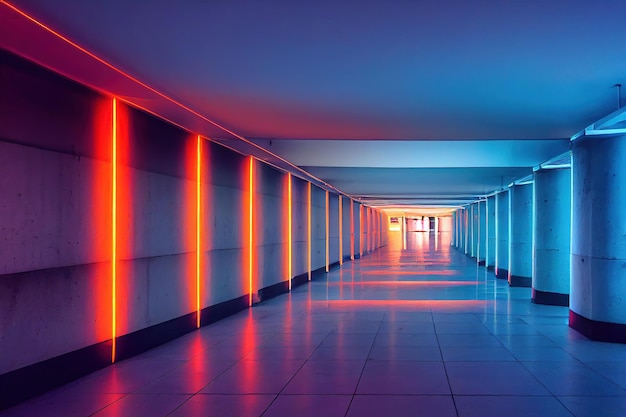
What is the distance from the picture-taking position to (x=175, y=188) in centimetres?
998

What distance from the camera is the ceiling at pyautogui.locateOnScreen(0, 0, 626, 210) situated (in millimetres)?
4906

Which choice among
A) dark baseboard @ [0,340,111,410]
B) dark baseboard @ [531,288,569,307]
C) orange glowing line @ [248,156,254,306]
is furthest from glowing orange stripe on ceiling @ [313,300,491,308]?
dark baseboard @ [0,340,111,410]

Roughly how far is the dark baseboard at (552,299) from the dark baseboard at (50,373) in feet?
35.1

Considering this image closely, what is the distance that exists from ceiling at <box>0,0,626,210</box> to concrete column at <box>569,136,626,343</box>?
2.17 feet

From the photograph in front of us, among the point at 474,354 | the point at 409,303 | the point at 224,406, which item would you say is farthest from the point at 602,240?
the point at 224,406

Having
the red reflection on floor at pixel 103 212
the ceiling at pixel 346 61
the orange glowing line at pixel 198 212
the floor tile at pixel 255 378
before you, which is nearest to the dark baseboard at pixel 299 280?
the orange glowing line at pixel 198 212

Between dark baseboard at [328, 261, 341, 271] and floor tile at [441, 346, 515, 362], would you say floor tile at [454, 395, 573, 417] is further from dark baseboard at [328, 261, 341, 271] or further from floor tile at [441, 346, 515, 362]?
dark baseboard at [328, 261, 341, 271]

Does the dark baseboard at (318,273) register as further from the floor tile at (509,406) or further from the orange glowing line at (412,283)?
the floor tile at (509,406)

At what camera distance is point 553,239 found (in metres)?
14.7

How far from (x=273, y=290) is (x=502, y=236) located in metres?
10.9

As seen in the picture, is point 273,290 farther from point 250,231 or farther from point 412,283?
point 412,283

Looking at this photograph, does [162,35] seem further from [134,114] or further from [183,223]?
[183,223]

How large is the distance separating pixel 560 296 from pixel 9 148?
1267 centimetres

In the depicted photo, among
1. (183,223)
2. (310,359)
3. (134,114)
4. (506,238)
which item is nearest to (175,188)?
(183,223)
